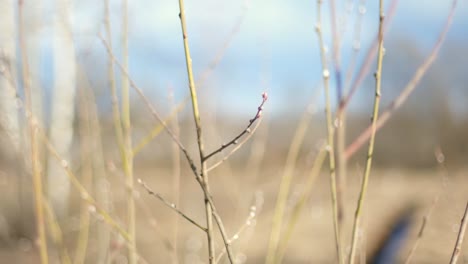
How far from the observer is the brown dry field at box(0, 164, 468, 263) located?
203 centimetres

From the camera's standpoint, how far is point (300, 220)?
5898mm

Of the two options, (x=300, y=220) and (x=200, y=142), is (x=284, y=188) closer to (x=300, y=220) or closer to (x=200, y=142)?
(x=200, y=142)

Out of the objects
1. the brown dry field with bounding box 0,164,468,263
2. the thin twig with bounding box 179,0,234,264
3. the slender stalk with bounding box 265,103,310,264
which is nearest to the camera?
the thin twig with bounding box 179,0,234,264

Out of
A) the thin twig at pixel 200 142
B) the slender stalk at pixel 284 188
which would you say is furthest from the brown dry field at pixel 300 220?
the thin twig at pixel 200 142

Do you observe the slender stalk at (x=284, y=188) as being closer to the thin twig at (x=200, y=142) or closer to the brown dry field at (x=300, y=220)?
the brown dry field at (x=300, y=220)

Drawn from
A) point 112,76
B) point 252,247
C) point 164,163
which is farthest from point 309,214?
point 164,163

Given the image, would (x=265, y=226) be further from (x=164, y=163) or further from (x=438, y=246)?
(x=164, y=163)

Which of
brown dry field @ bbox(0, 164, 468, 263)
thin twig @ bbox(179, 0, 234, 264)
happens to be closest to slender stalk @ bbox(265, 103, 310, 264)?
brown dry field @ bbox(0, 164, 468, 263)

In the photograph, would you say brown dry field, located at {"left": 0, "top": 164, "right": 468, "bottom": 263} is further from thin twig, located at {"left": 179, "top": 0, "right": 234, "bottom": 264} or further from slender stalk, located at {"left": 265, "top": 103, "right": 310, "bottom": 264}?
thin twig, located at {"left": 179, "top": 0, "right": 234, "bottom": 264}

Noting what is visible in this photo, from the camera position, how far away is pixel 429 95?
10633 mm

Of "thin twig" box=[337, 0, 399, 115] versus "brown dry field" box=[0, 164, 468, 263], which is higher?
"thin twig" box=[337, 0, 399, 115]

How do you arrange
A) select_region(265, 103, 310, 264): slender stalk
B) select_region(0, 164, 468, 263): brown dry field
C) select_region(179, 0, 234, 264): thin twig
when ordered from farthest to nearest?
select_region(0, 164, 468, 263): brown dry field, select_region(265, 103, 310, 264): slender stalk, select_region(179, 0, 234, 264): thin twig

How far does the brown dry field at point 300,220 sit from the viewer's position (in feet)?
6.65

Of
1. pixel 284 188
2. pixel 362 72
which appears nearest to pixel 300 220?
pixel 284 188
